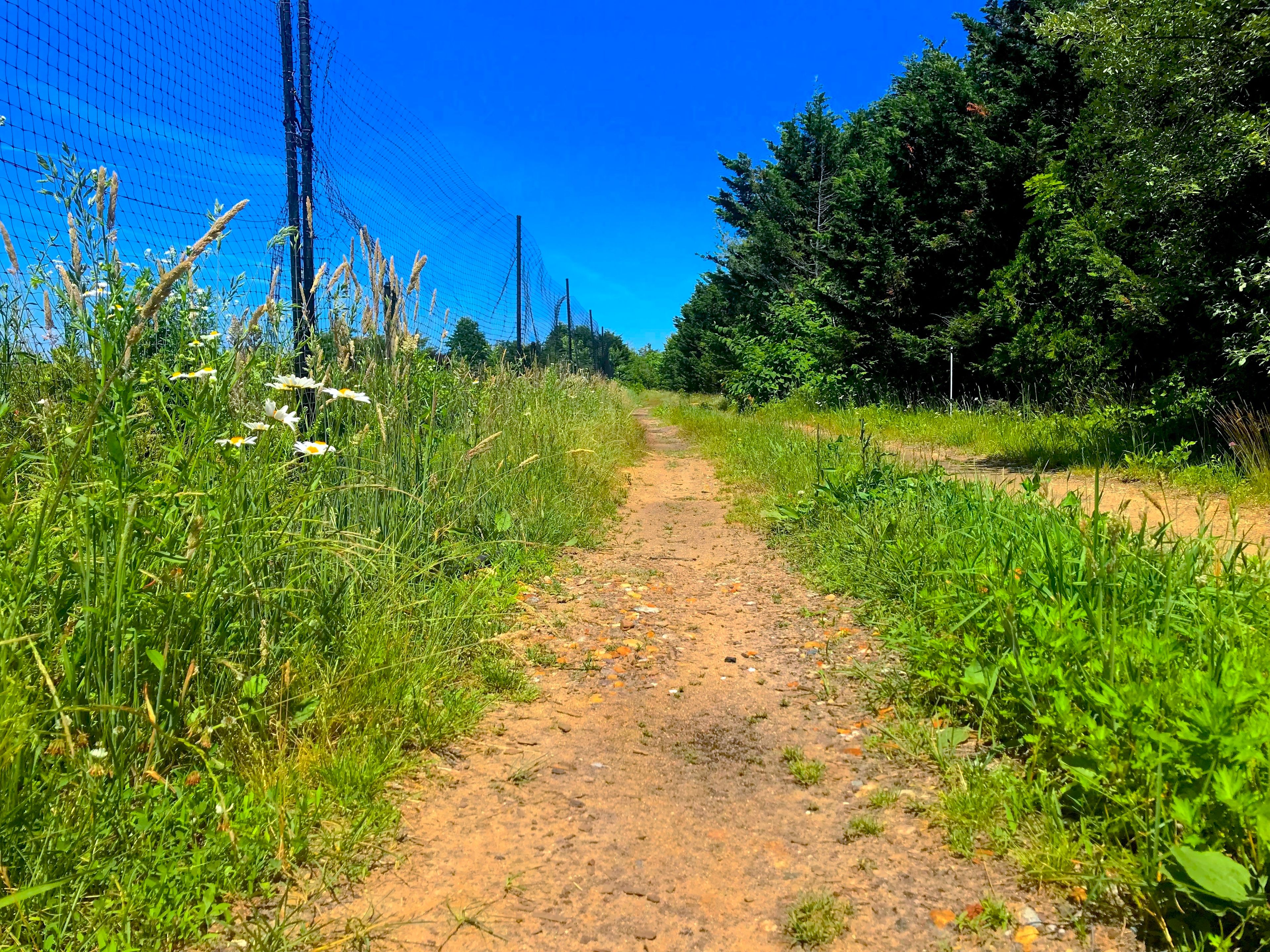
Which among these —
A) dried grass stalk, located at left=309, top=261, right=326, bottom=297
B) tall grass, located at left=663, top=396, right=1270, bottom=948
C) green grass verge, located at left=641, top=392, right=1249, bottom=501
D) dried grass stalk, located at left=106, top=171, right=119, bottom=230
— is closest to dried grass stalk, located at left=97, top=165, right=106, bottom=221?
dried grass stalk, located at left=106, top=171, right=119, bottom=230

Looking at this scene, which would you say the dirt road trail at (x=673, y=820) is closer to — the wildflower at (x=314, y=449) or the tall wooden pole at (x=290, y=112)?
the wildflower at (x=314, y=449)

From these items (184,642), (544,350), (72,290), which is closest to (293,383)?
(72,290)

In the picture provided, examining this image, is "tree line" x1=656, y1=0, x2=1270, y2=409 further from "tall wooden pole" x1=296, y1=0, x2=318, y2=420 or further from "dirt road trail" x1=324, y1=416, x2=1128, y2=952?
"tall wooden pole" x1=296, y1=0, x2=318, y2=420

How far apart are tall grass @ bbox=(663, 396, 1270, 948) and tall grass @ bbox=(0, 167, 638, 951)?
5.42 feet

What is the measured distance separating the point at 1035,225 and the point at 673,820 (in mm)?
12103

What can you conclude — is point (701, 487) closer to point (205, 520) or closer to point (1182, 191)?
point (1182, 191)

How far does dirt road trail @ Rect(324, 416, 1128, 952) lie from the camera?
1.64m

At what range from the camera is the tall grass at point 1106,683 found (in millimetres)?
1529

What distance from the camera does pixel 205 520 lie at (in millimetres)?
1938

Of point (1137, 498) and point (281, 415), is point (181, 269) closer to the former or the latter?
point (281, 415)

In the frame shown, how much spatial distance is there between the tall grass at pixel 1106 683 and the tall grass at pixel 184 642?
1.65 m

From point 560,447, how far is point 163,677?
16.6ft

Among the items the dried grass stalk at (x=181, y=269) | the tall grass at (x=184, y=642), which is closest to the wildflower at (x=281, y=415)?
the tall grass at (x=184, y=642)

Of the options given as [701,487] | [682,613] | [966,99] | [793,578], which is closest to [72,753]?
[682,613]
